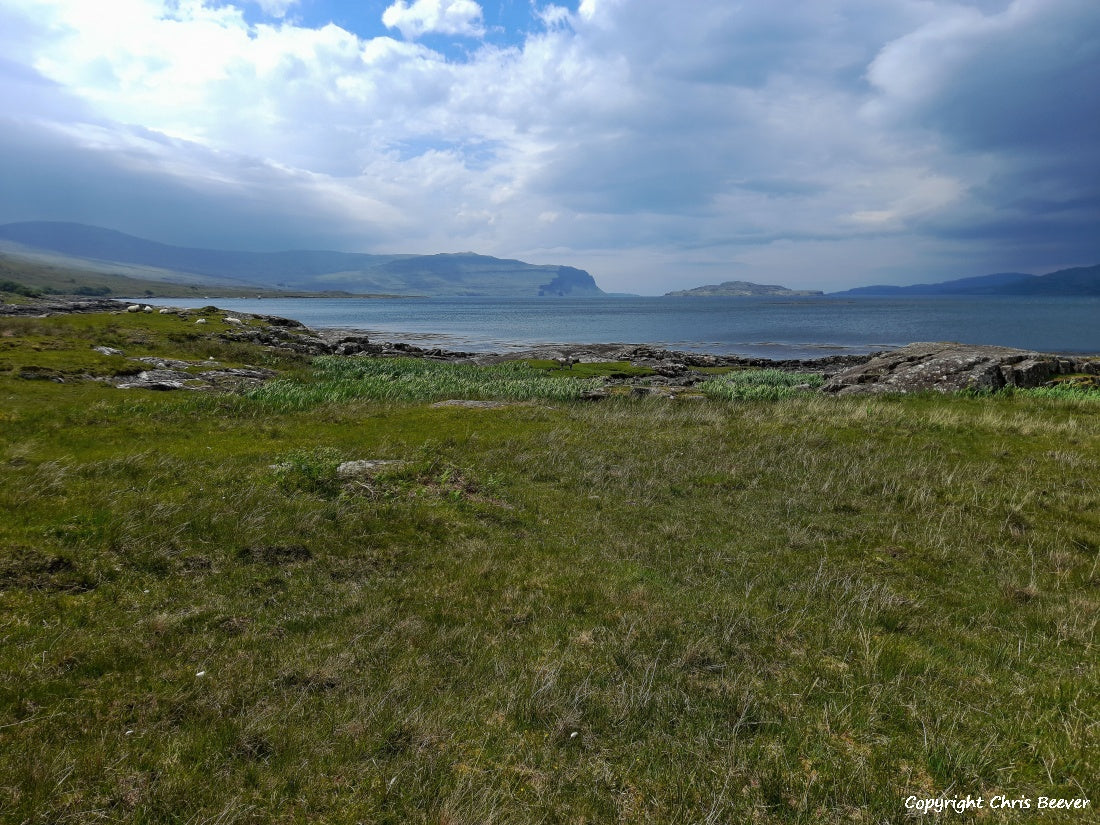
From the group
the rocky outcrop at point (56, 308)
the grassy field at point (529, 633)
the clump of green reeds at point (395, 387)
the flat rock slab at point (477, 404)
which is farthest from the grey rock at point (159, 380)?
the rocky outcrop at point (56, 308)

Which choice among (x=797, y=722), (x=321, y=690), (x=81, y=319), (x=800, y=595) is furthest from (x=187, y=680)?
(x=81, y=319)

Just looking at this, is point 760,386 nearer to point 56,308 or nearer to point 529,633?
point 529,633

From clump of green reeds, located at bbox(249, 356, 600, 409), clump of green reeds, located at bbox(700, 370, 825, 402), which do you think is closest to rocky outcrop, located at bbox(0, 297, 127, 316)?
clump of green reeds, located at bbox(249, 356, 600, 409)

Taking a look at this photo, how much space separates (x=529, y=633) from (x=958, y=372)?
1434 inches

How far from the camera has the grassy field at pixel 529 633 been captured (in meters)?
5.05

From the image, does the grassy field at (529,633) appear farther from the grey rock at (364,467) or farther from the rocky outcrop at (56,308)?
the rocky outcrop at (56,308)

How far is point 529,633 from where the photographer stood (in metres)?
8.24

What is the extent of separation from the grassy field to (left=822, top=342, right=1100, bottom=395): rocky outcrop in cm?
1669

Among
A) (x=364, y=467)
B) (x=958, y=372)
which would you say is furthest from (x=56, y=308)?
(x=958, y=372)

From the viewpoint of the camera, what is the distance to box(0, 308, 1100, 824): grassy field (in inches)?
199

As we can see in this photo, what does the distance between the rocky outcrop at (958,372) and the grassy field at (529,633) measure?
16.7 meters

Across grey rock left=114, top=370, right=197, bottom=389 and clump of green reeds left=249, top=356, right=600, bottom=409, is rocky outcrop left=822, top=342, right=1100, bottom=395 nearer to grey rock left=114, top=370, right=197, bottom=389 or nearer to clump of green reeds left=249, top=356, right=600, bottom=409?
clump of green reeds left=249, top=356, right=600, bottom=409

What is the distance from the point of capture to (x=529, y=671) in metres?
7.10

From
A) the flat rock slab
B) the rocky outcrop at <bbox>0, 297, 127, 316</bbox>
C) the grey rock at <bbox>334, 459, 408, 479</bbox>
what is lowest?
the grey rock at <bbox>334, 459, 408, 479</bbox>
